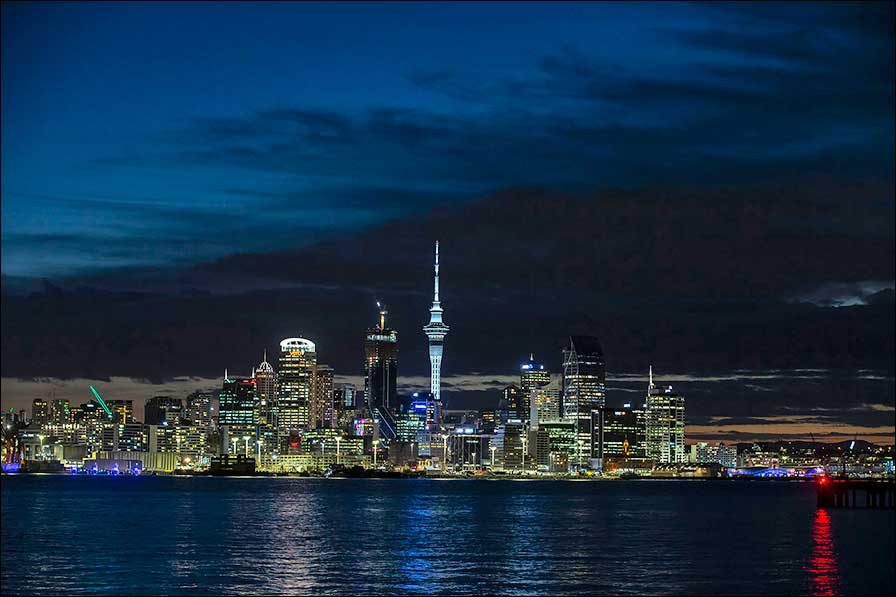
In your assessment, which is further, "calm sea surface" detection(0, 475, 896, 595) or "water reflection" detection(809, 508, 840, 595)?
"calm sea surface" detection(0, 475, 896, 595)

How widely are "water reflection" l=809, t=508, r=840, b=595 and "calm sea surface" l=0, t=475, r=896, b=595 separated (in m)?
0.16

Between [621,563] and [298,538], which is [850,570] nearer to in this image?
[621,563]

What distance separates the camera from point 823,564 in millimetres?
87438

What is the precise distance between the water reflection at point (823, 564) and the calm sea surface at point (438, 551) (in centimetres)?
16

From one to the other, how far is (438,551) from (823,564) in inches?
1067

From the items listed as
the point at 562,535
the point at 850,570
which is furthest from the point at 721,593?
the point at 562,535

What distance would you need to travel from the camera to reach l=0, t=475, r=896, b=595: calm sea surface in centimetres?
7562

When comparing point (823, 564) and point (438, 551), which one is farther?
point (438, 551)

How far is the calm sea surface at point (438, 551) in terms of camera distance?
248 feet

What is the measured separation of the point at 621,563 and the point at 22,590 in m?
38.0

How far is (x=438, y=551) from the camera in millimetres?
97875

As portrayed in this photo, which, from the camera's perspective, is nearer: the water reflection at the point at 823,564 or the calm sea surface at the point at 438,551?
the water reflection at the point at 823,564

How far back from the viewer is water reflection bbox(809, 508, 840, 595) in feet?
243

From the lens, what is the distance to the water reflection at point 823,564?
2921 inches
